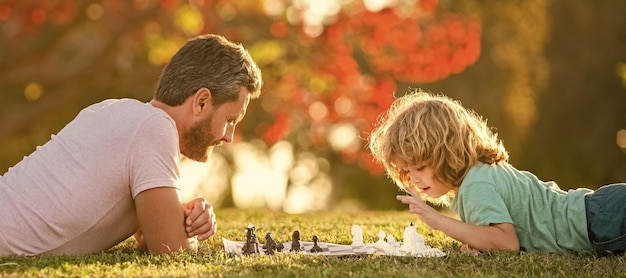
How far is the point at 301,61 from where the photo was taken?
51.1 ft

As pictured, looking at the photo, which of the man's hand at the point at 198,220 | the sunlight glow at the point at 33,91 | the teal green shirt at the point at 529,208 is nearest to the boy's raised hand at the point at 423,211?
the teal green shirt at the point at 529,208

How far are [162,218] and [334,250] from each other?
1.22m

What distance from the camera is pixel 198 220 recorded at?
18.4 ft

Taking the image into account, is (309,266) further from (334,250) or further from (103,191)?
(103,191)

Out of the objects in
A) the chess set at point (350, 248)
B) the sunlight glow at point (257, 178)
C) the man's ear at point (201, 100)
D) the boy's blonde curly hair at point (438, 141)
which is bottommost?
the sunlight glow at point (257, 178)

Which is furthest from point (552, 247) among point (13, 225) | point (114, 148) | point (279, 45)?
point (279, 45)

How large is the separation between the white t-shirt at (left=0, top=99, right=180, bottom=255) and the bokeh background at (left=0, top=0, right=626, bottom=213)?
671mm

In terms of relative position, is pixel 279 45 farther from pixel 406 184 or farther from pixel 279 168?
pixel 279 168

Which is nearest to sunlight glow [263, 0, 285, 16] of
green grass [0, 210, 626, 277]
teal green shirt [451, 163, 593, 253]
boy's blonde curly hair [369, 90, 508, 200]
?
boy's blonde curly hair [369, 90, 508, 200]

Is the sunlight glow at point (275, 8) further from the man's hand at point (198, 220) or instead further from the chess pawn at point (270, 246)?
the man's hand at point (198, 220)

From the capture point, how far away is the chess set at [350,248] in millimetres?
5724

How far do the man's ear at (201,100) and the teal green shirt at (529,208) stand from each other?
5.75ft

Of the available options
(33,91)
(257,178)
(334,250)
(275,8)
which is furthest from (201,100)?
(257,178)

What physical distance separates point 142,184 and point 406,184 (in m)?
1.86
